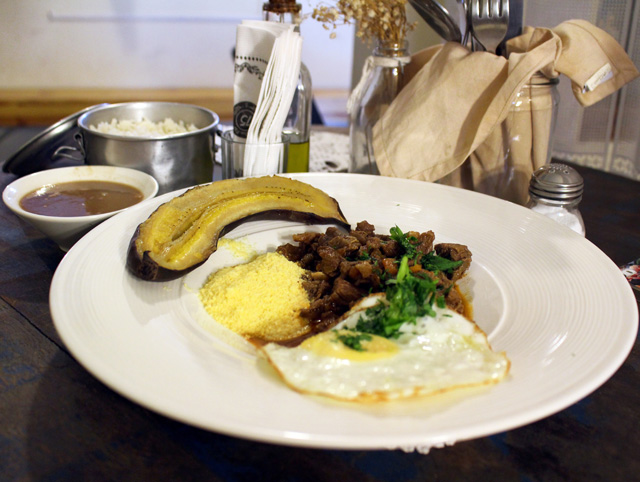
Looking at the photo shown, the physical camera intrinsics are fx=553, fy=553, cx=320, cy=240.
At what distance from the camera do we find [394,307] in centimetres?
99

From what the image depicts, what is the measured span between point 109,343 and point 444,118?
118cm

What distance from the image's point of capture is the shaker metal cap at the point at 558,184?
1.46 m

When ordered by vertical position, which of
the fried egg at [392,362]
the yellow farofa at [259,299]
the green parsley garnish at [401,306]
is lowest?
the yellow farofa at [259,299]

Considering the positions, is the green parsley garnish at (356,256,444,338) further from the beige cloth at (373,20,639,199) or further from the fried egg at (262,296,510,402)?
the beige cloth at (373,20,639,199)

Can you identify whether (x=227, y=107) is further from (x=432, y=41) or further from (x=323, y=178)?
(x=323, y=178)

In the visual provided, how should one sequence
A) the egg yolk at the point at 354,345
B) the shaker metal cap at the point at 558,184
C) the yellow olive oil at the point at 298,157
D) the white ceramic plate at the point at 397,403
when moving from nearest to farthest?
the white ceramic plate at the point at 397,403 < the egg yolk at the point at 354,345 < the shaker metal cap at the point at 558,184 < the yellow olive oil at the point at 298,157

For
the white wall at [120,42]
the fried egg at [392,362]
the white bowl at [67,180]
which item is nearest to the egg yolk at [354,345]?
the fried egg at [392,362]

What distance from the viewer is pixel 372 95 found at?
188 cm

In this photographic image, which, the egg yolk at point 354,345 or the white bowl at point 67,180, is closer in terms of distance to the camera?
the egg yolk at point 354,345

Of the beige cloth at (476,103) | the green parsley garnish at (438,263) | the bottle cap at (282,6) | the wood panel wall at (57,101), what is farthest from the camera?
the wood panel wall at (57,101)

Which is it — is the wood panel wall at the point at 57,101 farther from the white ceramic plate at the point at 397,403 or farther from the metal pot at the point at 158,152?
the white ceramic plate at the point at 397,403

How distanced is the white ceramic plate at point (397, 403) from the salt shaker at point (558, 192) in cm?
8

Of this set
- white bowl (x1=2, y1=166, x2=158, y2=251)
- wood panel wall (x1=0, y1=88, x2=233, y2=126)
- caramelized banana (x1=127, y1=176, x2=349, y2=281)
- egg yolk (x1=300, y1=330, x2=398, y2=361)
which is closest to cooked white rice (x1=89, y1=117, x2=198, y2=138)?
white bowl (x1=2, y1=166, x2=158, y2=251)

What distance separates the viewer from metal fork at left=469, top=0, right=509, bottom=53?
1.55 m
